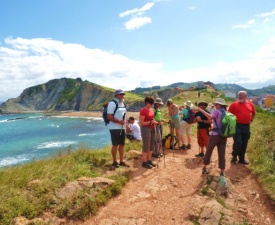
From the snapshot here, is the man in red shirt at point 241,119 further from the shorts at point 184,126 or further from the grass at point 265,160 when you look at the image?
the shorts at point 184,126

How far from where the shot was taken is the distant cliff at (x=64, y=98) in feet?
494

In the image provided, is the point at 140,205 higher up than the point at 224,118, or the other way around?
the point at 224,118

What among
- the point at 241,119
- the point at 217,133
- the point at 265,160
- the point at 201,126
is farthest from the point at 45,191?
the point at 265,160

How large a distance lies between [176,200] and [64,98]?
17523 cm

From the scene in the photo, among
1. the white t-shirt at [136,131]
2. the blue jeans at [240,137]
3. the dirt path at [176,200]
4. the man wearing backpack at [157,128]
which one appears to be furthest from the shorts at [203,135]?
the white t-shirt at [136,131]

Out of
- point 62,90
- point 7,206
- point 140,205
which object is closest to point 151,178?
point 140,205

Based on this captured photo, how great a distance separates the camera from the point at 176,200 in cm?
647

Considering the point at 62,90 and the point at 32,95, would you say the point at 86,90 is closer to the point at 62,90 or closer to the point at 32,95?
the point at 62,90

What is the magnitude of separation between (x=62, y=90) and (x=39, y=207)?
19614 centimetres

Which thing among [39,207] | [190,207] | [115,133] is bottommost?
[190,207]

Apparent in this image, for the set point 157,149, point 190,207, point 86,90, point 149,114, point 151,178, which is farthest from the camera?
point 86,90

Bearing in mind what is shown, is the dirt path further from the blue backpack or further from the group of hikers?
the blue backpack

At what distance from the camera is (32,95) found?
648ft

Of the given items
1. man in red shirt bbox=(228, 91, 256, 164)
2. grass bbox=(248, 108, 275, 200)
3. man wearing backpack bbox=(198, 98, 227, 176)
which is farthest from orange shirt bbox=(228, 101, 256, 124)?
man wearing backpack bbox=(198, 98, 227, 176)
